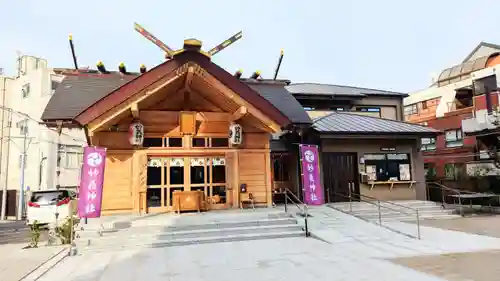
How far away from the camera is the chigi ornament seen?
12.0 m

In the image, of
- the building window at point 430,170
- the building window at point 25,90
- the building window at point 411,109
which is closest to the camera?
the building window at point 430,170

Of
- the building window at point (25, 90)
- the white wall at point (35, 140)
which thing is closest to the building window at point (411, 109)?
the white wall at point (35, 140)

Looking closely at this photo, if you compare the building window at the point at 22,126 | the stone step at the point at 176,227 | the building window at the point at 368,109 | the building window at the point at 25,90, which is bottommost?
the stone step at the point at 176,227

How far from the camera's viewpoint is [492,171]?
65.7 ft

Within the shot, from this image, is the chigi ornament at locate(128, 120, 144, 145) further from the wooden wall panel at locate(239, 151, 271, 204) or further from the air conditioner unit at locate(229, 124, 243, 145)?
the wooden wall panel at locate(239, 151, 271, 204)

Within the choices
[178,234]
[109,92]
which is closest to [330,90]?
[109,92]

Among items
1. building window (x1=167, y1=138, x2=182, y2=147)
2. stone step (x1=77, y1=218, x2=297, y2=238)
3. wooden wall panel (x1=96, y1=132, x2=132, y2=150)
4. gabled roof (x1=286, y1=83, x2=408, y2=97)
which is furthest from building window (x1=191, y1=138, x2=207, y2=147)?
gabled roof (x1=286, y1=83, x2=408, y2=97)

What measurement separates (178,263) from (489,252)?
258 inches

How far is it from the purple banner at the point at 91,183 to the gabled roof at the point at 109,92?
5.77 ft

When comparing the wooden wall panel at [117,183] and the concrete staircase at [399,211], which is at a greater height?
the wooden wall panel at [117,183]

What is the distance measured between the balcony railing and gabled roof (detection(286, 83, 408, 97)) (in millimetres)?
4092

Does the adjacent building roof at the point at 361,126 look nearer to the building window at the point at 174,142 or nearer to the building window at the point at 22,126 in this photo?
the building window at the point at 174,142

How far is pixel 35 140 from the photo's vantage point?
92.4ft

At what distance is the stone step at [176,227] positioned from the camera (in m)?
9.37
